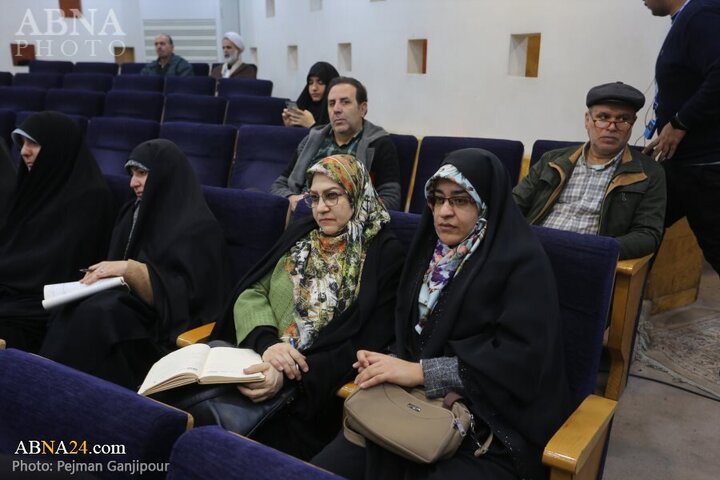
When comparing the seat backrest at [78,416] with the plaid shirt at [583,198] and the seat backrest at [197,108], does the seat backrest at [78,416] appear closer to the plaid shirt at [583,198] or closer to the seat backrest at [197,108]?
the plaid shirt at [583,198]

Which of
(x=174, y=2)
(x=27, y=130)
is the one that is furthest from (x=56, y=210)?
(x=174, y=2)

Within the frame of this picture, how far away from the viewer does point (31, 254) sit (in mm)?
2523

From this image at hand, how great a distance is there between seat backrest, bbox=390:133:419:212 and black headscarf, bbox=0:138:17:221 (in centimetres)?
184

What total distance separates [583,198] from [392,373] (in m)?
1.34

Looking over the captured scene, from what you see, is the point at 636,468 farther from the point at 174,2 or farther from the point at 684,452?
the point at 174,2

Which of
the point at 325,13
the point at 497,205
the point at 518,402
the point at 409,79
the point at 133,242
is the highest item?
the point at 325,13

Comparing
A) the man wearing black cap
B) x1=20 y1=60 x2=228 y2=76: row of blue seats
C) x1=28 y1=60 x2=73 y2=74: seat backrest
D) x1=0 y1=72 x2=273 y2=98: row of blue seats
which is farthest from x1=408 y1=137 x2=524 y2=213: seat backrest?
x1=28 y1=60 x2=73 y2=74: seat backrest

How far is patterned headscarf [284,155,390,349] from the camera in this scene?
1.90 m

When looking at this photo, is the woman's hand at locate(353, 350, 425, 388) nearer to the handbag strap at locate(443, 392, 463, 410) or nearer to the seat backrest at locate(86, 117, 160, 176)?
the handbag strap at locate(443, 392, 463, 410)

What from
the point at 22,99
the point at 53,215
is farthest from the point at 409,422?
the point at 22,99

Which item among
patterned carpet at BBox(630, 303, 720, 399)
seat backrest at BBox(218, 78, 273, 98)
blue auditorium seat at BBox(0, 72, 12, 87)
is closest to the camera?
patterned carpet at BBox(630, 303, 720, 399)

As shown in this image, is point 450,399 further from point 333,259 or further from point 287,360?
point 333,259

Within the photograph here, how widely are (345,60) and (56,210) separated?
4.42 metres

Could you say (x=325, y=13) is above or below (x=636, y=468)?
above
